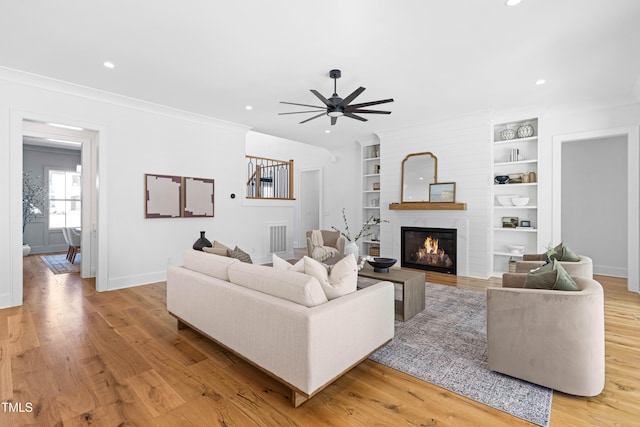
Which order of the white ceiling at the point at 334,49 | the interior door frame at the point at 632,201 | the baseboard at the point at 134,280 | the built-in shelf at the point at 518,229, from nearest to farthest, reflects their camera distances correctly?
the white ceiling at the point at 334,49, the interior door frame at the point at 632,201, the baseboard at the point at 134,280, the built-in shelf at the point at 518,229

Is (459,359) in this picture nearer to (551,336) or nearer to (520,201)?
(551,336)

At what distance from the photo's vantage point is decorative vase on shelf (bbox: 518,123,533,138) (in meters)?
5.04

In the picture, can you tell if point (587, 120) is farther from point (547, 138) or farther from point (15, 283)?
point (15, 283)

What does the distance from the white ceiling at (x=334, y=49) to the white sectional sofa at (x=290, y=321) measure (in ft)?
6.78

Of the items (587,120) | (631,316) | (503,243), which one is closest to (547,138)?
(587,120)

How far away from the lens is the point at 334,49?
122 inches

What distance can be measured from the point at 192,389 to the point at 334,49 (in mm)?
3115

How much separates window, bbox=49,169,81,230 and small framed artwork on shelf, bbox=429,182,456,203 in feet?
29.6

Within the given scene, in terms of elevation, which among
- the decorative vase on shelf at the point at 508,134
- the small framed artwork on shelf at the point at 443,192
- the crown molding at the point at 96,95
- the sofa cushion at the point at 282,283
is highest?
the crown molding at the point at 96,95

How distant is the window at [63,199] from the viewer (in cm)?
810

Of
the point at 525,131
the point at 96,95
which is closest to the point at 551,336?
the point at 525,131

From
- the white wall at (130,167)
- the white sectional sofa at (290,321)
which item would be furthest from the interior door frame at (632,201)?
the white wall at (130,167)

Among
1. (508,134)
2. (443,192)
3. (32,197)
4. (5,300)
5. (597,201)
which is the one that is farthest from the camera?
(32,197)

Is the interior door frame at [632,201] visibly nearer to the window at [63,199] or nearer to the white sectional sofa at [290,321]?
the white sectional sofa at [290,321]
